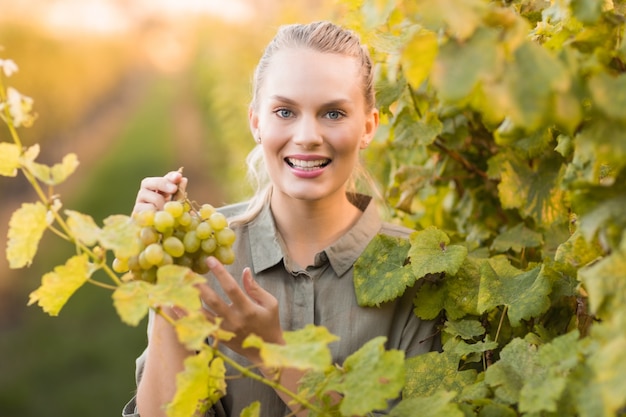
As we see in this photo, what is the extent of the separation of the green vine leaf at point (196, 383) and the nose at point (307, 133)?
0.73 metres

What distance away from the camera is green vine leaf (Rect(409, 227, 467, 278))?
1.70 m

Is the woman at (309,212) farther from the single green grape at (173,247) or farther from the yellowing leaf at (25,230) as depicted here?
the yellowing leaf at (25,230)

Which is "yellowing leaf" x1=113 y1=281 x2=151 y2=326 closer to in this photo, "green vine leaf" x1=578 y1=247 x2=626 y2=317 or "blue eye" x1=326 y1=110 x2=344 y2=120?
"green vine leaf" x1=578 y1=247 x2=626 y2=317

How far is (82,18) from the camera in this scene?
24.3 meters

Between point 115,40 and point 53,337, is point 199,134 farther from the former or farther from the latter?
point 115,40

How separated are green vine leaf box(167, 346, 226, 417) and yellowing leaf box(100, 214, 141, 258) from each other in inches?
7.6

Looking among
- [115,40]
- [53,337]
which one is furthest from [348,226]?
[115,40]

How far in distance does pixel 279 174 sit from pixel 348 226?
0.31m

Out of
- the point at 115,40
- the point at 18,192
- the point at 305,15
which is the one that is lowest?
the point at 18,192

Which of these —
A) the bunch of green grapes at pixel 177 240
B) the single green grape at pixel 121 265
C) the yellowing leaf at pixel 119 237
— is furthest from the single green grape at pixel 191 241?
the yellowing leaf at pixel 119 237

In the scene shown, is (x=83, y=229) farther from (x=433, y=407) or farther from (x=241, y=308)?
(x=433, y=407)

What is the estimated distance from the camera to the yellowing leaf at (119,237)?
1.16 metres

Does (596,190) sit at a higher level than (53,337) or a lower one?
higher

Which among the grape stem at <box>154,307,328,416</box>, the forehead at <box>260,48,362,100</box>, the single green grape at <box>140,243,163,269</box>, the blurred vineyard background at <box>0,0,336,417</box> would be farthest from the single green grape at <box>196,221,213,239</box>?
the forehead at <box>260,48,362,100</box>
